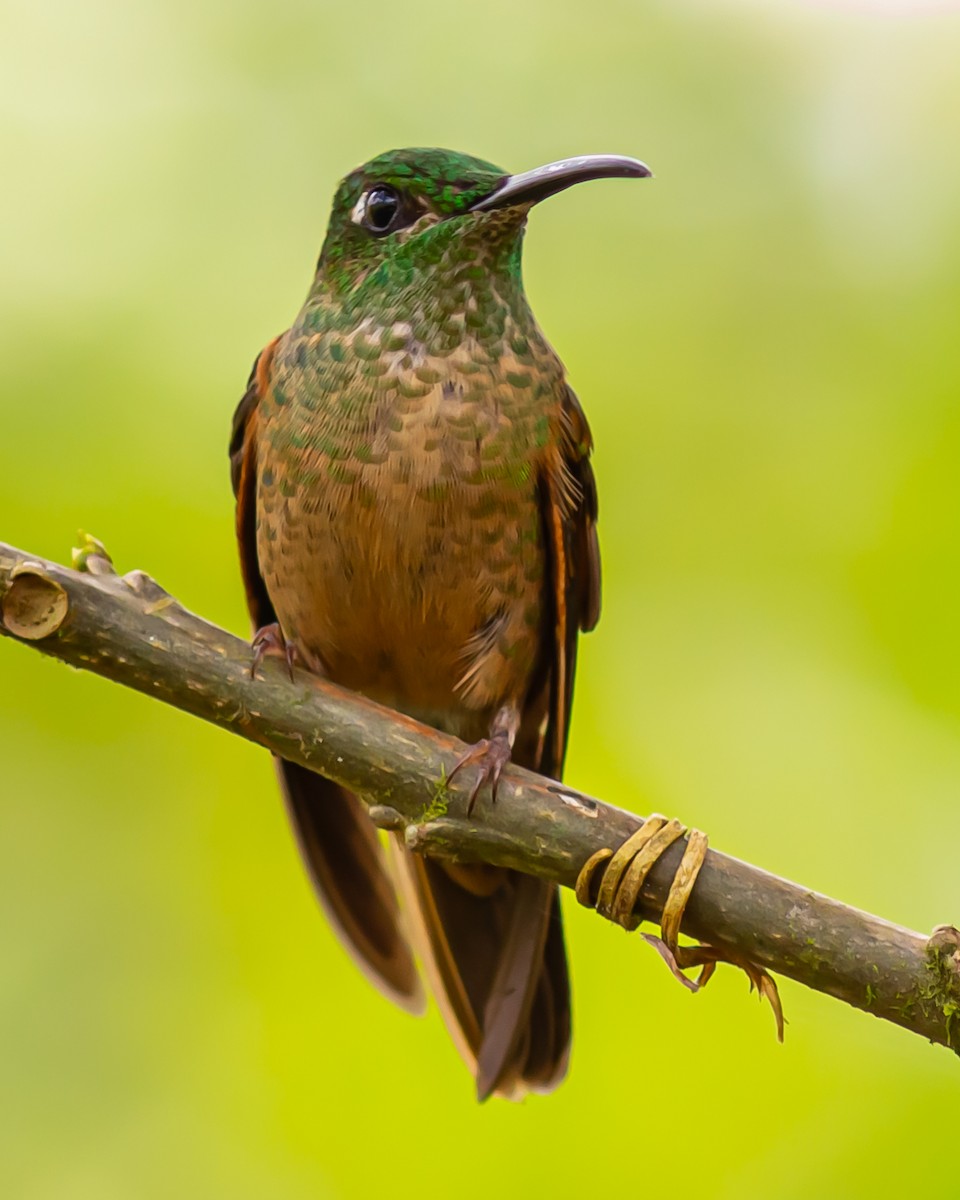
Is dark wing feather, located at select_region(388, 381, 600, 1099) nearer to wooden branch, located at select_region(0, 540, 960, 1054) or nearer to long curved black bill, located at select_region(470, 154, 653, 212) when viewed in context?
long curved black bill, located at select_region(470, 154, 653, 212)

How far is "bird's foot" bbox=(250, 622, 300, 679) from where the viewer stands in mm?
3486

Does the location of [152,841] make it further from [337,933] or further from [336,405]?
[336,405]

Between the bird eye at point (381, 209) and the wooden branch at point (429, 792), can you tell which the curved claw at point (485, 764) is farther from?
the bird eye at point (381, 209)

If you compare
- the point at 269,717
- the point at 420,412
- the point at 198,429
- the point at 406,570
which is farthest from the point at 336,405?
the point at 198,429

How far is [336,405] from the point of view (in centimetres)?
426

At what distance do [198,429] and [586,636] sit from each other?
1.96 metres

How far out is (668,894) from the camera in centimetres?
317

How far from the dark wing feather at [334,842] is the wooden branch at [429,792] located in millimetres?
1282

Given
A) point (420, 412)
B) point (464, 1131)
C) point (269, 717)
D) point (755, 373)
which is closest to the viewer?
point (269, 717)

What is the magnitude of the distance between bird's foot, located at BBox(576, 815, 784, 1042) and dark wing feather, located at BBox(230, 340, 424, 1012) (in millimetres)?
1663

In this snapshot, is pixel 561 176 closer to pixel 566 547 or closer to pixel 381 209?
pixel 381 209

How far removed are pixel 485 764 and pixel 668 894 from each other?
0.59 metres

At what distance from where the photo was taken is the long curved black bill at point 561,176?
3.91 meters

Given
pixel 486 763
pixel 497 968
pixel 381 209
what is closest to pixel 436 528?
pixel 486 763
